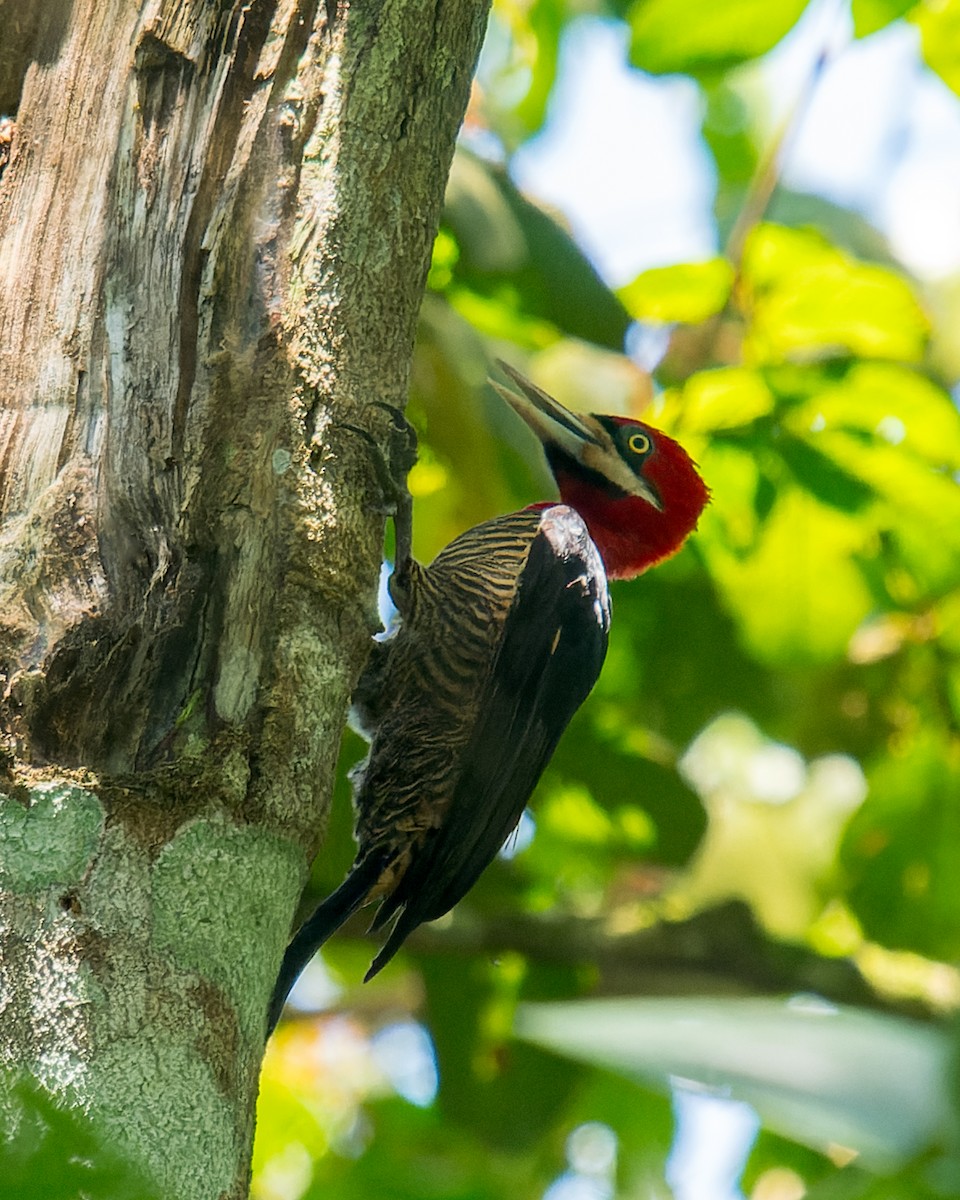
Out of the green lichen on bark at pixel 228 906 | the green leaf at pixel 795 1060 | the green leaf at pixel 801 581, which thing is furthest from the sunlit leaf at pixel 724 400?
the green leaf at pixel 795 1060

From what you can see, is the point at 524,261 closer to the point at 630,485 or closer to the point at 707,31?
the point at 707,31

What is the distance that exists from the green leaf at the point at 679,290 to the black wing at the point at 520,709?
772 millimetres

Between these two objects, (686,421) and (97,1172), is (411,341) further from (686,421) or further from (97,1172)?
(97,1172)

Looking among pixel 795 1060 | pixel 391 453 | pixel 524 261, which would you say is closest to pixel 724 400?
pixel 524 261

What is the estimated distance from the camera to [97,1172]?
682 millimetres

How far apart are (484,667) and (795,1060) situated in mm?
2703

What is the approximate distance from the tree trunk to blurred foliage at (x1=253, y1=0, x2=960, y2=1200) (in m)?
0.81

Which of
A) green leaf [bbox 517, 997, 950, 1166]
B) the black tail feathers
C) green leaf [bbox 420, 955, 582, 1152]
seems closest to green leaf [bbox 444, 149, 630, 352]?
the black tail feathers

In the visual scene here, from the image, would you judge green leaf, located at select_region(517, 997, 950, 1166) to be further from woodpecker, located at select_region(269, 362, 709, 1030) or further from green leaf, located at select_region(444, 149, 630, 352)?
green leaf, located at select_region(444, 149, 630, 352)

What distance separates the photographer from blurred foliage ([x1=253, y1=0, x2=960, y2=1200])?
3211 millimetres

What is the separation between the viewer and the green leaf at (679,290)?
3.64 m

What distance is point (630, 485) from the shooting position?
13.3ft

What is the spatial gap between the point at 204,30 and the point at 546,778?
7.27 ft

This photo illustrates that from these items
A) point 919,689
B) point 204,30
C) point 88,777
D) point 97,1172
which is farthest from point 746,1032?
point 919,689
